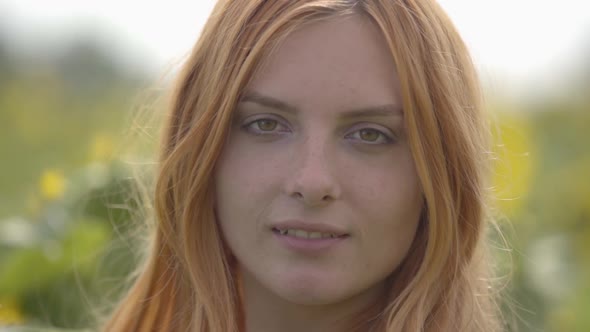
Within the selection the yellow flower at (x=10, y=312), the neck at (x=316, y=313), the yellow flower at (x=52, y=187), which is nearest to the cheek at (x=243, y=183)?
the neck at (x=316, y=313)

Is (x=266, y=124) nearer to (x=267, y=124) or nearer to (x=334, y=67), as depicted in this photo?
(x=267, y=124)

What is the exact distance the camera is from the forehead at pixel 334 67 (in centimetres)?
217

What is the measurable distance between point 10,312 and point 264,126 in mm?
1547

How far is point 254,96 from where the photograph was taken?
7.39 feet

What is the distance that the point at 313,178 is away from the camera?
2.13 meters

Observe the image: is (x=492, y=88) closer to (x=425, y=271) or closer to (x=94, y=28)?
(x=425, y=271)

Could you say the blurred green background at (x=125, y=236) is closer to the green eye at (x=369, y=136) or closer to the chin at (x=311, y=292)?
the green eye at (x=369, y=136)

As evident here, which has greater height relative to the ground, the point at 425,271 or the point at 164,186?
the point at 164,186

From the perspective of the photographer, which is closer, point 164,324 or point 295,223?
point 295,223

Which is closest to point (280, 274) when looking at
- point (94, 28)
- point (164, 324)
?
point (164, 324)

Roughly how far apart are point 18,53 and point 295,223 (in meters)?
10.3

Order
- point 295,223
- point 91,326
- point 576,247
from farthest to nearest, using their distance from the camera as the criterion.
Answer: point 576,247 → point 91,326 → point 295,223

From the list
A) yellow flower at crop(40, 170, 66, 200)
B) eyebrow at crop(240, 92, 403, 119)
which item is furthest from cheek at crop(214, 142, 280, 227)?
yellow flower at crop(40, 170, 66, 200)

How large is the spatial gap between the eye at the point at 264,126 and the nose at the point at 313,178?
9 centimetres
